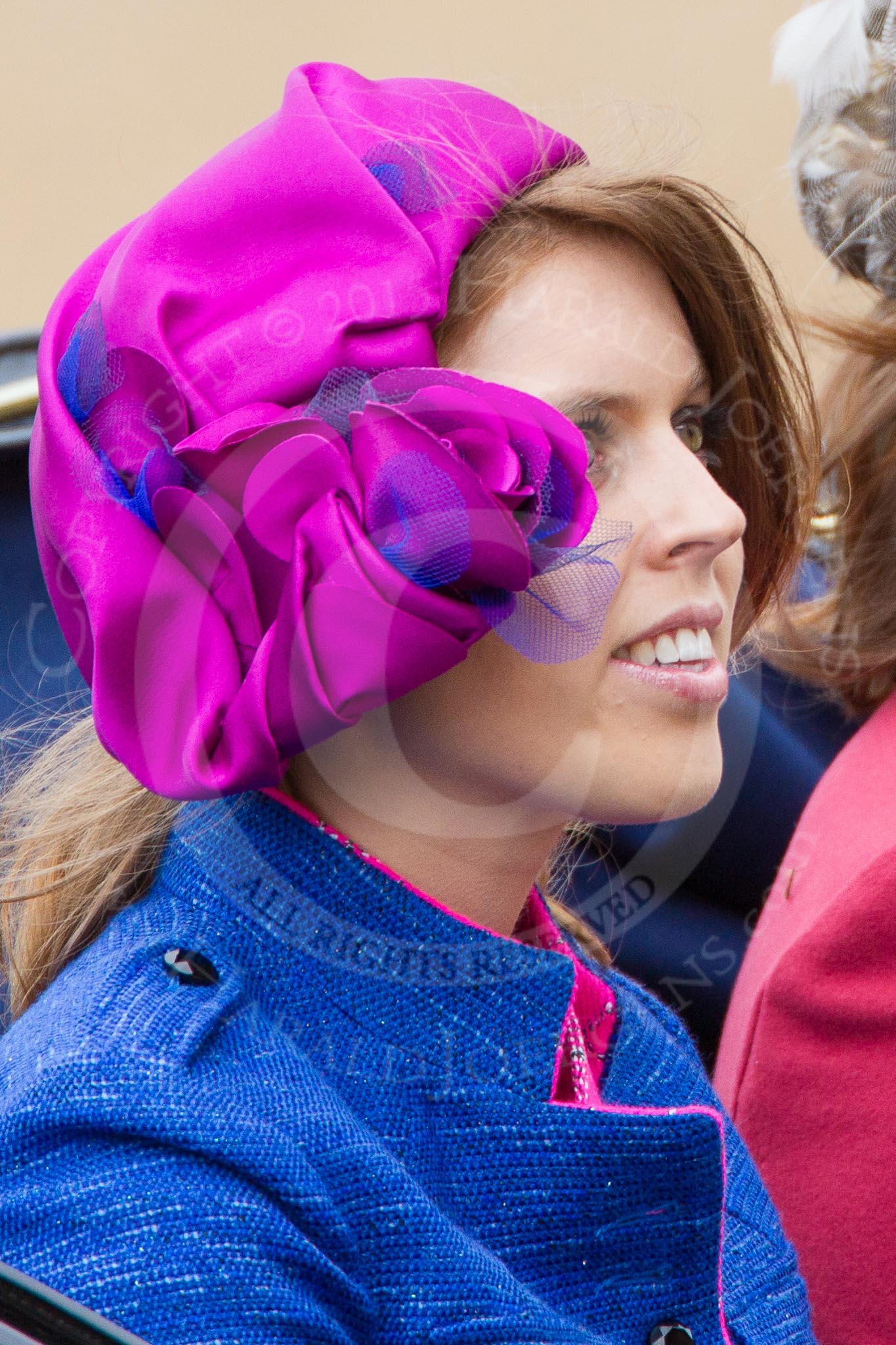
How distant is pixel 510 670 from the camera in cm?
74

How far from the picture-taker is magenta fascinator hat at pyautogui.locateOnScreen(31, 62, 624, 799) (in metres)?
0.65

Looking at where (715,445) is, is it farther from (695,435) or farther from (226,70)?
(226,70)

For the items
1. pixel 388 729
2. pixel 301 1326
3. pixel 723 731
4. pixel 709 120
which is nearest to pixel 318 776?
pixel 388 729

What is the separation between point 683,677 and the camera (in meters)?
0.77

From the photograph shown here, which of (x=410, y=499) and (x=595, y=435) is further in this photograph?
(x=595, y=435)

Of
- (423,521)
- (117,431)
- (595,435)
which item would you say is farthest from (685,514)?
(117,431)

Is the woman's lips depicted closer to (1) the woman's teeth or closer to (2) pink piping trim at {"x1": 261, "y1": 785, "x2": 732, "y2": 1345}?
(1) the woman's teeth

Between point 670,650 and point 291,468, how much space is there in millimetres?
244

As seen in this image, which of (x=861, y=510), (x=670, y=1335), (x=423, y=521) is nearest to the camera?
(x=423, y=521)

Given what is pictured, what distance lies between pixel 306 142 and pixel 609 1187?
1.88ft

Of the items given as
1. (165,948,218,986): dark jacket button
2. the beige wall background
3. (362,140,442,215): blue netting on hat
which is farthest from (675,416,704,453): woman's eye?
the beige wall background

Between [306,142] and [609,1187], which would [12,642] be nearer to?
[306,142]

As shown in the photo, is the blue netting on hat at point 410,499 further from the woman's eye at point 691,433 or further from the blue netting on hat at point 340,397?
the woman's eye at point 691,433

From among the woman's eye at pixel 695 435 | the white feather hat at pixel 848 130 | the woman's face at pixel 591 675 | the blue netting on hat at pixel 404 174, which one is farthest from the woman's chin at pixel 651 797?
the white feather hat at pixel 848 130
